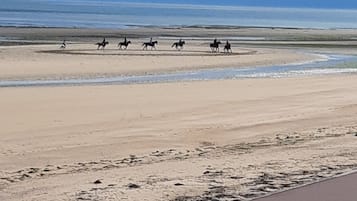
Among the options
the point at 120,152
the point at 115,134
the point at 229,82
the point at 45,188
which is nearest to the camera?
the point at 45,188

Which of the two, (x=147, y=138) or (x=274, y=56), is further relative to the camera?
(x=274, y=56)

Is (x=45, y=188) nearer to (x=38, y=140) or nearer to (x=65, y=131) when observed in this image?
(x=38, y=140)

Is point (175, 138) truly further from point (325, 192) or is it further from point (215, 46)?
point (215, 46)

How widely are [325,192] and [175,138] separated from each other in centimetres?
488

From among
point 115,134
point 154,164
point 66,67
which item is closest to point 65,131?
point 115,134

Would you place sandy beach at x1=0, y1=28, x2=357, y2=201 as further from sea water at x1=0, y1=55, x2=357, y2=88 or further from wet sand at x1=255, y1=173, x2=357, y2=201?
sea water at x1=0, y1=55, x2=357, y2=88

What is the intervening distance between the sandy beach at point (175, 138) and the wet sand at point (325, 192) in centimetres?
20

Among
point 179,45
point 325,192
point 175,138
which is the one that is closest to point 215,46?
point 179,45

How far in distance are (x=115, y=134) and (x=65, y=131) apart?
0.84m

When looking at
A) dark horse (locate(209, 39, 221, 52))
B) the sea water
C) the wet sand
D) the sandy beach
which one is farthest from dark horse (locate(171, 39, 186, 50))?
the wet sand

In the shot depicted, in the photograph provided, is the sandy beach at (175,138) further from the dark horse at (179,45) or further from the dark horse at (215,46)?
the dark horse at (179,45)

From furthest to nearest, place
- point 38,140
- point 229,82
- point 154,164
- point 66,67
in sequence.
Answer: point 66,67
point 229,82
point 38,140
point 154,164

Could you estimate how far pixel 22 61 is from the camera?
29.2 m

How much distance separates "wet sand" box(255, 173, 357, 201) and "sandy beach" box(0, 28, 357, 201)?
199 millimetres
